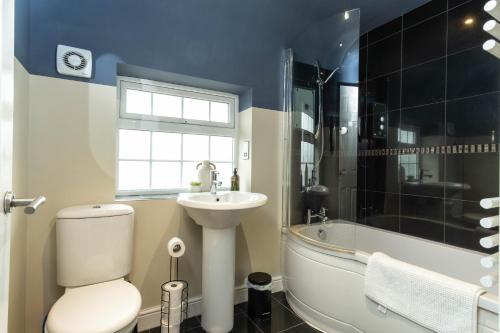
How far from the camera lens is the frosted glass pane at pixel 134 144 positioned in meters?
1.82

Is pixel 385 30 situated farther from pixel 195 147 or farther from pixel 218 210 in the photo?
pixel 218 210

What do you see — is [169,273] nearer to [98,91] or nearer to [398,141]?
[98,91]

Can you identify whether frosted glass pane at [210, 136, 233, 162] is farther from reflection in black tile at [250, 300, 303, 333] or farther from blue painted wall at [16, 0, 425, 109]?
reflection in black tile at [250, 300, 303, 333]


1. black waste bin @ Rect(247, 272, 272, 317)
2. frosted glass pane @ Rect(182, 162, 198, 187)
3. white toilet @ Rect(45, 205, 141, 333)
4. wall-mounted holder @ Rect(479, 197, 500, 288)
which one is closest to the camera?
wall-mounted holder @ Rect(479, 197, 500, 288)

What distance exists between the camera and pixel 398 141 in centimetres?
219

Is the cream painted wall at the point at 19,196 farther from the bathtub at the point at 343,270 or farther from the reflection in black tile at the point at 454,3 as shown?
the reflection in black tile at the point at 454,3

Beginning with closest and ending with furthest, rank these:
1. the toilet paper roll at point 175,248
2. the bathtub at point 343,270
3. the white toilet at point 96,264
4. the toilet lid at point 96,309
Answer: the toilet lid at point 96,309
the white toilet at point 96,264
the bathtub at point 343,270
the toilet paper roll at point 175,248

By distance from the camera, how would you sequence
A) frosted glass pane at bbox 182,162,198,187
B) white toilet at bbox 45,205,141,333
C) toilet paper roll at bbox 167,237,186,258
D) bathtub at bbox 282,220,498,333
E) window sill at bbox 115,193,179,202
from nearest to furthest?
white toilet at bbox 45,205,141,333, bathtub at bbox 282,220,498,333, toilet paper roll at bbox 167,237,186,258, window sill at bbox 115,193,179,202, frosted glass pane at bbox 182,162,198,187

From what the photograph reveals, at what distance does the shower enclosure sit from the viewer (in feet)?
6.96

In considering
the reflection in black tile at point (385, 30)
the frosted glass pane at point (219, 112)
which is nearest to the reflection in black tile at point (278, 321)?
the frosted glass pane at point (219, 112)

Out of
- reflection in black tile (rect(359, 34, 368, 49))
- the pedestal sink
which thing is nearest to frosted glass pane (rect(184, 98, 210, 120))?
the pedestal sink

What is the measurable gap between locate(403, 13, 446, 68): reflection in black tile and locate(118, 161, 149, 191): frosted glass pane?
7.70 ft

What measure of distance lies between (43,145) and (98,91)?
43 centimetres

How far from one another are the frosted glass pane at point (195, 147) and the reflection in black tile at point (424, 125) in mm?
1714
